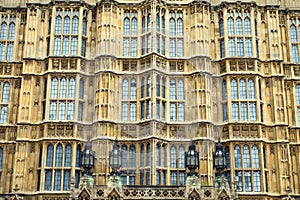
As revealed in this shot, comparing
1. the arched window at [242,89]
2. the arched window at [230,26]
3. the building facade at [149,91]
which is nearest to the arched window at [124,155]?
the building facade at [149,91]

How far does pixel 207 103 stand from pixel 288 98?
24.2ft

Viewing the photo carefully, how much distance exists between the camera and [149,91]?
1411 inches

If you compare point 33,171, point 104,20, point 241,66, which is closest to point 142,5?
point 104,20

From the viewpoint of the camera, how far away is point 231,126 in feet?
117

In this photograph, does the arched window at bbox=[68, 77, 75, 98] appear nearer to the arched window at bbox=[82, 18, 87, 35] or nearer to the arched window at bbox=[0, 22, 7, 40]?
the arched window at bbox=[82, 18, 87, 35]

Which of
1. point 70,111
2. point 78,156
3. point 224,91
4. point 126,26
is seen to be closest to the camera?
point 78,156

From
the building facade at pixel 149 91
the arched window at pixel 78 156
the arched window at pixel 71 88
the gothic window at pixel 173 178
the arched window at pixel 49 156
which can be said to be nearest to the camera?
the gothic window at pixel 173 178

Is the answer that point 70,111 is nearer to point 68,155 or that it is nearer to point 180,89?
point 68,155

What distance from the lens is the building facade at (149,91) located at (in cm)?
3484

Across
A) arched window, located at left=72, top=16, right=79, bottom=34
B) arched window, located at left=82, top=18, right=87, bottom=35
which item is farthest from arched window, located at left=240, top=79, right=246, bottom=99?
arched window, located at left=72, top=16, right=79, bottom=34

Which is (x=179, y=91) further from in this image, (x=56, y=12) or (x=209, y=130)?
(x=56, y=12)

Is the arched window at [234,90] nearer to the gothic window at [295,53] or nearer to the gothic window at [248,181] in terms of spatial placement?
the gothic window at [248,181]

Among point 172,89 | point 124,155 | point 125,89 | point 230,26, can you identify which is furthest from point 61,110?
point 230,26

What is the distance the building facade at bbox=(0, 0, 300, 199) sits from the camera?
114ft
